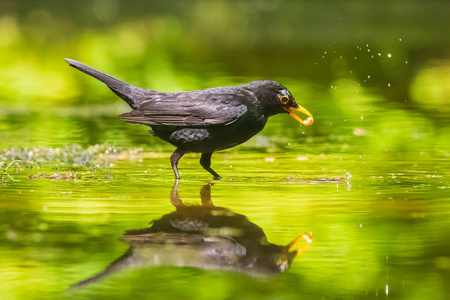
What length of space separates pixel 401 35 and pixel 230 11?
1347 cm

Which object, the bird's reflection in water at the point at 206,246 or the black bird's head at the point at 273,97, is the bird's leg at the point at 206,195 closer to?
the bird's reflection in water at the point at 206,246

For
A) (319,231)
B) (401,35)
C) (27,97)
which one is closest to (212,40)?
(401,35)

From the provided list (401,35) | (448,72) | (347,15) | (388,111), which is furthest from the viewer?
(347,15)

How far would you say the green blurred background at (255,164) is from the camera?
4965mm

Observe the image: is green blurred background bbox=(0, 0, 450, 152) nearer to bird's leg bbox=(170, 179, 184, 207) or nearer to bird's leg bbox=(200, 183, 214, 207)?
bird's leg bbox=(200, 183, 214, 207)

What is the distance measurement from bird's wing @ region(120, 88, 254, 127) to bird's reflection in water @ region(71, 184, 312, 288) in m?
1.72

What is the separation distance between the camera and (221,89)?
333 inches

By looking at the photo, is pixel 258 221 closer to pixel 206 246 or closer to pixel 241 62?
pixel 206 246

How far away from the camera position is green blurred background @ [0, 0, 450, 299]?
16.3ft

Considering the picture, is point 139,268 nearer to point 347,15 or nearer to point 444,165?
point 444,165

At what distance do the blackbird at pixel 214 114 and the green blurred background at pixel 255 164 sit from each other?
37 centimetres

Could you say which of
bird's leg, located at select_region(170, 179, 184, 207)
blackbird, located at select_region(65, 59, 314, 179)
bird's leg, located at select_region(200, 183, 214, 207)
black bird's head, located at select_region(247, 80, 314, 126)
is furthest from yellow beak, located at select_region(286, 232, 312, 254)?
black bird's head, located at select_region(247, 80, 314, 126)

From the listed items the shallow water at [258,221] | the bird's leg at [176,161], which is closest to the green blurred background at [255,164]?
the shallow water at [258,221]

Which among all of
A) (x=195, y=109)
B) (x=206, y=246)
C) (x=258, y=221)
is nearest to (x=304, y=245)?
(x=206, y=246)
